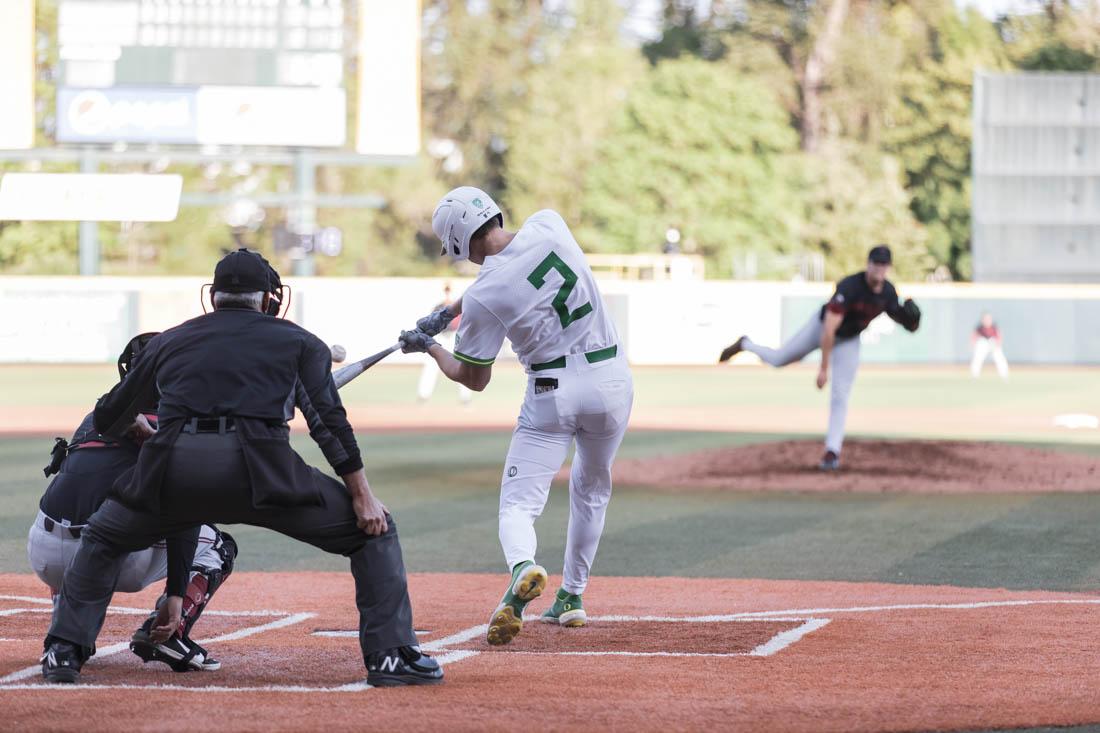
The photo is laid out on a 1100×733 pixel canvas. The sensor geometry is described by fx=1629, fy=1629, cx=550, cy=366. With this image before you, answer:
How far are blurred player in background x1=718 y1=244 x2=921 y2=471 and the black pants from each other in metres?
7.54

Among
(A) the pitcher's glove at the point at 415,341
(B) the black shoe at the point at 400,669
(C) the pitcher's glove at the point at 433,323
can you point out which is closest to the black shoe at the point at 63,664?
(B) the black shoe at the point at 400,669

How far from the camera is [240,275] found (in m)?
5.36

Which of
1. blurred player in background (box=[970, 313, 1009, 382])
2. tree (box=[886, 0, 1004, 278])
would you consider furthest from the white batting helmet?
tree (box=[886, 0, 1004, 278])

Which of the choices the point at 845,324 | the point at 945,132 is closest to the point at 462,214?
the point at 845,324

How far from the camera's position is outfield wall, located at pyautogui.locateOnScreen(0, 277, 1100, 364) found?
33625 mm

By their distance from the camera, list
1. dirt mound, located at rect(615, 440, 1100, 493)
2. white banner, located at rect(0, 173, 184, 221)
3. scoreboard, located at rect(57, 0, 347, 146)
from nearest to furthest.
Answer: dirt mound, located at rect(615, 440, 1100, 493), scoreboard, located at rect(57, 0, 347, 146), white banner, located at rect(0, 173, 184, 221)

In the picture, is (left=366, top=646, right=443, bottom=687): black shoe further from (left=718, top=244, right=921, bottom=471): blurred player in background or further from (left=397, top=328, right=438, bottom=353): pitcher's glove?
(left=718, top=244, right=921, bottom=471): blurred player in background

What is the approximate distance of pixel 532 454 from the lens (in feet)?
21.8

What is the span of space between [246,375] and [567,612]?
237cm

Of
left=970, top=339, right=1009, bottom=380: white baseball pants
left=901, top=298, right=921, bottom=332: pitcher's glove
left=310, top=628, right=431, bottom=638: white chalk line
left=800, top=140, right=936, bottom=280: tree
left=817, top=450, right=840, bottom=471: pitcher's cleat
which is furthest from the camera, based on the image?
left=800, top=140, right=936, bottom=280: tree

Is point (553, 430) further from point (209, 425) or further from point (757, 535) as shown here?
point (757, 535)

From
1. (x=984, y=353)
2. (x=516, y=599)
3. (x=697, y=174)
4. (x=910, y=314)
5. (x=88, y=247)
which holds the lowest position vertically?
(x=984, y=353)

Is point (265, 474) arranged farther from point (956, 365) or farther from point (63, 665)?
point (956, 365)

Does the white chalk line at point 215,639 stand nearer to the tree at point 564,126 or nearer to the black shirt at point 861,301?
the black shirt at point 861,301
